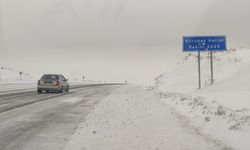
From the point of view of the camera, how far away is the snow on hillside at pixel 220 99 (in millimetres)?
10242

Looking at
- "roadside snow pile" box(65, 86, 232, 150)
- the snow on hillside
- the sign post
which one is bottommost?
"roadside snow pile" box(65, 86, 232, 150)

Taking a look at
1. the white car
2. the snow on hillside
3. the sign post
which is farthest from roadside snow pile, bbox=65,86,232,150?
the white car

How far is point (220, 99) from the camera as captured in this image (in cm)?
1859

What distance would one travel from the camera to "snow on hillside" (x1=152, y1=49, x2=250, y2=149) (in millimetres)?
10242

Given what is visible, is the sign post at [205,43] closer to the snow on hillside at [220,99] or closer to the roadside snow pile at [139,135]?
the snow on hillside at [220,99]

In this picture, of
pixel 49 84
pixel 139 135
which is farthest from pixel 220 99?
pixel 49 84

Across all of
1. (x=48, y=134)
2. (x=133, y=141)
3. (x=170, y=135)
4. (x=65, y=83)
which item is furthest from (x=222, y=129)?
(x=65, y=83)

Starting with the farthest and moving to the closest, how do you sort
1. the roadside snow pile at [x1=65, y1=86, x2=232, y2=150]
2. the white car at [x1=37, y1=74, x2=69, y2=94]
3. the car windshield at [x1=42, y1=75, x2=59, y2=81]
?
the car windshield at [x1=42, y1=75, x2=59, y2=81], the white car at [x1=37, y1=74, x2=69, y2=94], the roadside snow pile at [x1=65, y1=86, x2=232, y2=150]

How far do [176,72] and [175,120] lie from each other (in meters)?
40.9

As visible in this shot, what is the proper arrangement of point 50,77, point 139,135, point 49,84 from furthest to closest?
1. point 50,77
2. point 49,84
3. point 139,135

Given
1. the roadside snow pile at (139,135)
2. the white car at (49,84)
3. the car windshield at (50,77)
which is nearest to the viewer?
the roadside snow pile at (139,135)

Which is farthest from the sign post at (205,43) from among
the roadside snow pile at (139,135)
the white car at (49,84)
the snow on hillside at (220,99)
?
the roadside snow pile at (139,135)

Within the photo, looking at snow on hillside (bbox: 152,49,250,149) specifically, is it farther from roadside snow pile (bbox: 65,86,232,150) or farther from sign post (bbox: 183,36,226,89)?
sign post (bbox: 183,36,226,89)

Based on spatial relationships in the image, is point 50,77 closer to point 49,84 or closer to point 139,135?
point 49,84
